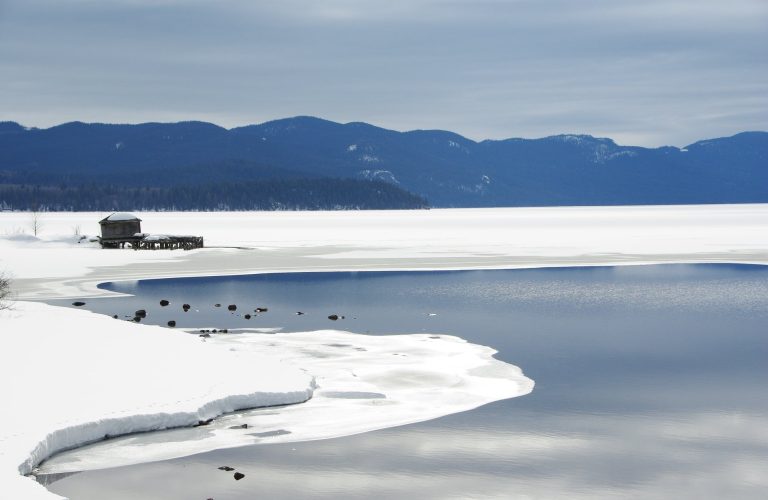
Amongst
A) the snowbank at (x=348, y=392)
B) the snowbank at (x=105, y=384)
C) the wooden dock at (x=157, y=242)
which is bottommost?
the snowbank at (x=348, y=392)

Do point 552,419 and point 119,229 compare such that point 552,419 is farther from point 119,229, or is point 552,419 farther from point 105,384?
point 119,229

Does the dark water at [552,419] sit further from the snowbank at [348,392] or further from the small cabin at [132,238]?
the small cabin at [132,238]

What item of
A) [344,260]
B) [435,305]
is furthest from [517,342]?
[344,260]

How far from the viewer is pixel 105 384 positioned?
58.4 ft

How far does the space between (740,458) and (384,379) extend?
8499 mm

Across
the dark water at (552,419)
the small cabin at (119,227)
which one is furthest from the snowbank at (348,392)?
the small cabin at (119,227)

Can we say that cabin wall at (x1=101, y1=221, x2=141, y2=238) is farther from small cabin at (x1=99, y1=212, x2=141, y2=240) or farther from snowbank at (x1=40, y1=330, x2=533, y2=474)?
snowbank at (x1=40, y1=330, x2=533, y2=474)

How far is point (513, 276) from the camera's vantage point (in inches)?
1866

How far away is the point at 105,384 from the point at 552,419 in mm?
8648

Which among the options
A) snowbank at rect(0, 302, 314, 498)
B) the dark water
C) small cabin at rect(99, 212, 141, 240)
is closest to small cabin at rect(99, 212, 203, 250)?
small cabin at rect(99, 212, 141, 240)

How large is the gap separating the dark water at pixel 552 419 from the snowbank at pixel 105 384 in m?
1.41

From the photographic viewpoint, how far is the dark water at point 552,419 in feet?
45.4

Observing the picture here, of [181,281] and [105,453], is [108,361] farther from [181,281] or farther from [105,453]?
[181,281]

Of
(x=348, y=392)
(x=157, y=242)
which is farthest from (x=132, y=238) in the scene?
(x=348, y=392)
